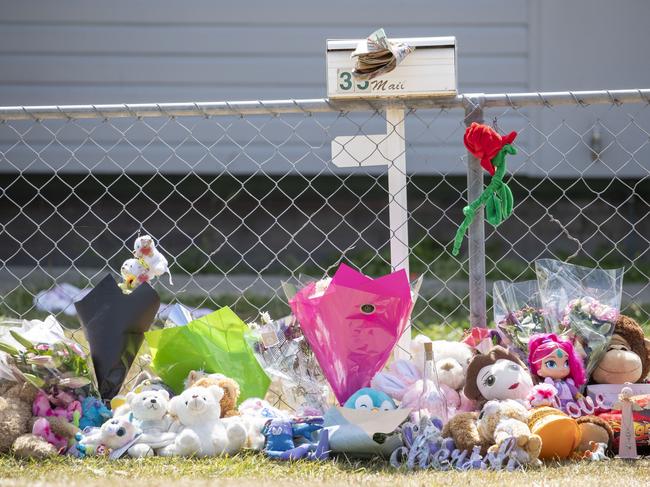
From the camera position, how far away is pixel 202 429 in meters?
3.07

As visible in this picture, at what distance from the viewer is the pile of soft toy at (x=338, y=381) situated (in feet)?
9.80

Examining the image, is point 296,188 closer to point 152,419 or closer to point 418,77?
point 418,77

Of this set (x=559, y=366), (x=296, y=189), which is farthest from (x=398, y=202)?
(x=296, y=189)

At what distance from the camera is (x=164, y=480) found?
8.73 feet

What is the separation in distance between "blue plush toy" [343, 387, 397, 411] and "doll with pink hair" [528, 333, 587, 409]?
552mm

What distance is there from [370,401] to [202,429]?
1.80 feet

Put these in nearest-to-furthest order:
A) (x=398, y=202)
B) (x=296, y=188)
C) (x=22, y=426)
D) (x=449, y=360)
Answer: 1. (x=22, y=426)
2. (x=449, y=360)
3. (x=398, y=202)
4. (x=296, y=188)

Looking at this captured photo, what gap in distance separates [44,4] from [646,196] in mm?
5051

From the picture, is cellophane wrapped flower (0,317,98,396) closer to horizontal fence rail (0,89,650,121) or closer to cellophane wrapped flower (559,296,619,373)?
horizontal fence rail (0,89,650,121)

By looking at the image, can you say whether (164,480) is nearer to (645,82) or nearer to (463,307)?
(463,307)

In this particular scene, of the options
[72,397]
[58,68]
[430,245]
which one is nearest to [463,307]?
[430,245]

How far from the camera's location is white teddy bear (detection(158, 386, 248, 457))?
302 cm

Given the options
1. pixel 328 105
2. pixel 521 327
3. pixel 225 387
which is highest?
pixel 328 105

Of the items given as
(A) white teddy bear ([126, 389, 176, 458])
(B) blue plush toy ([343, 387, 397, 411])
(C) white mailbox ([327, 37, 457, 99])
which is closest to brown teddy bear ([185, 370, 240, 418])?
(A) white teddy bear ([126, 389, 176, 458])
